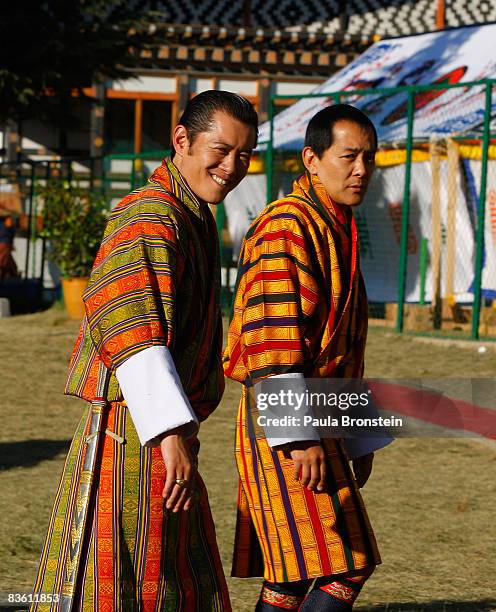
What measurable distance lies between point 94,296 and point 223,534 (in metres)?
3.02

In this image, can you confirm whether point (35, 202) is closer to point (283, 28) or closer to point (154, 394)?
point (283, 28)

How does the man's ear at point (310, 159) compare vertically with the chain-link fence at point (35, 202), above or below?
above

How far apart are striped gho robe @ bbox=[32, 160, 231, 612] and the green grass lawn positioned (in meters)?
1.73

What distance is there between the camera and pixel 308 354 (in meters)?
3.35

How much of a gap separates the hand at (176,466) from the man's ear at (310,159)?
3.85ft

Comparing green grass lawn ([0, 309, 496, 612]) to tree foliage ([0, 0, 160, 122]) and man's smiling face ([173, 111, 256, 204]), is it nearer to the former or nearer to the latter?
man's smiling face ([173, 111, 256, 204])

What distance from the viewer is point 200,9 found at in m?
21.8

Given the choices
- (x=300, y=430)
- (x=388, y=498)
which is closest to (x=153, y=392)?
(x=300, y=430)

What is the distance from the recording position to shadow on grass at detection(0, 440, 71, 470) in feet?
23.4

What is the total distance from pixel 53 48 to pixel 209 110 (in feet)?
43.1

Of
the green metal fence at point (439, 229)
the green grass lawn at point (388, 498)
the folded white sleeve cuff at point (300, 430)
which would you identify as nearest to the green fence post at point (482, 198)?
the green metal fence at point (439, 229)

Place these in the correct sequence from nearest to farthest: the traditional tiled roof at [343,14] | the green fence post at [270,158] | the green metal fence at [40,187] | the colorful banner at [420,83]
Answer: the colorful banner at [420,83] < the green fence post at [270,158] < the green metal fence at [40,187] < the traditional tiled roof at [343,14]

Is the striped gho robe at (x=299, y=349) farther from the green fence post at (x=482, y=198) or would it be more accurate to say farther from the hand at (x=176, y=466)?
the green fence post at (x=482, y=198)

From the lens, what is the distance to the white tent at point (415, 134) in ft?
41.5
